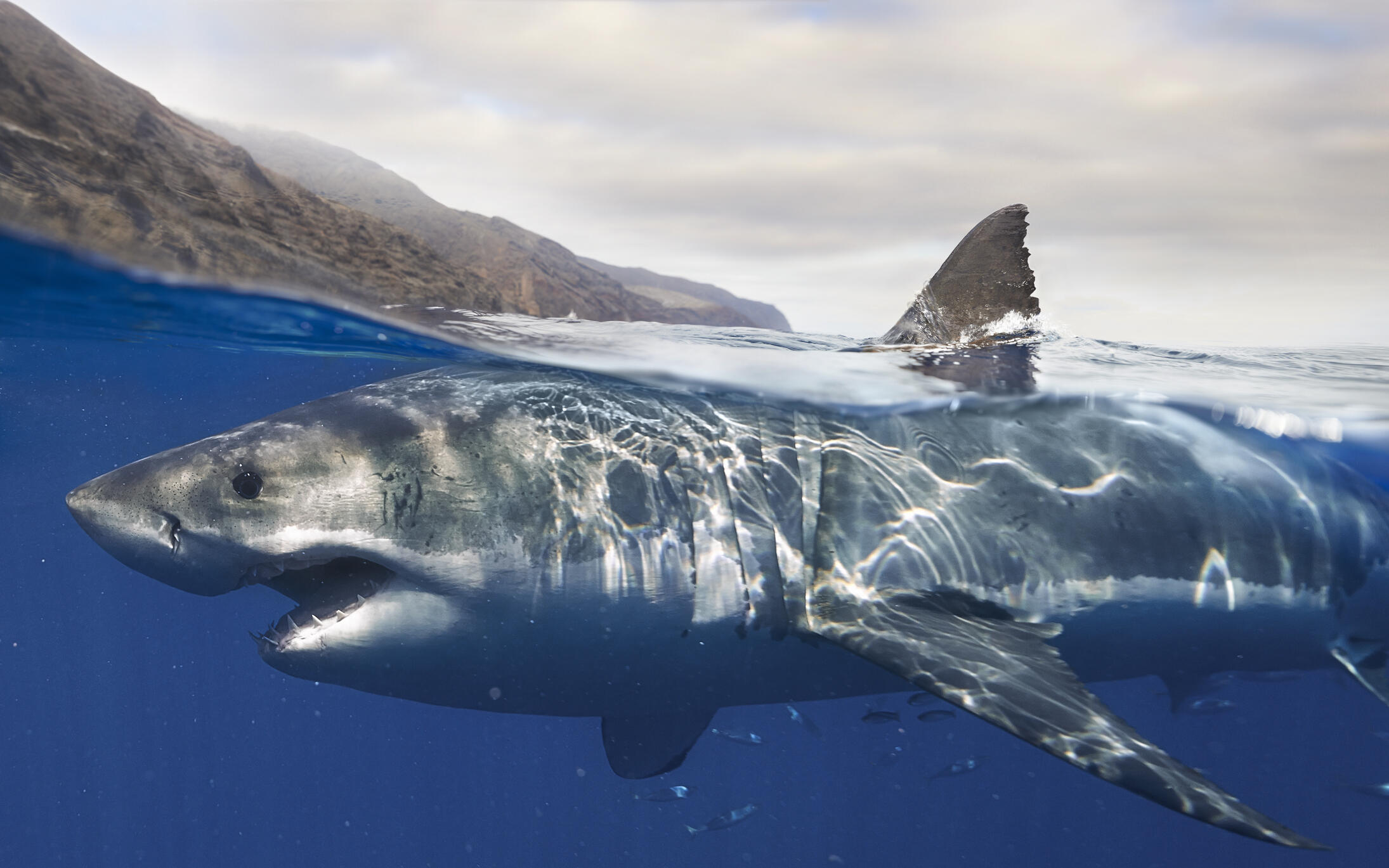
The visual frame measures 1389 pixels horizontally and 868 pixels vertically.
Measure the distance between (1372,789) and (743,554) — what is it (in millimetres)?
7770

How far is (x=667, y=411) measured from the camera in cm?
372

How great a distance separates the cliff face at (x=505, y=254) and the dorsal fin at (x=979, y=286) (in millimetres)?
2653

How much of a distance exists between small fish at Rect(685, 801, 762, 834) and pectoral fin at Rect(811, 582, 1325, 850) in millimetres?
5377

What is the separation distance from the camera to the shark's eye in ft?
8.68

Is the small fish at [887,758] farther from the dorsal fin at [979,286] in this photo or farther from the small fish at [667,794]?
the dorsal fin at [979,286]

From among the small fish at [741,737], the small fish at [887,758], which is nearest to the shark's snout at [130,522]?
the small fish at [741,737]

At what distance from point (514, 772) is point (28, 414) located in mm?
59976

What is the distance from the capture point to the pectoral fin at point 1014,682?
215 centimetres

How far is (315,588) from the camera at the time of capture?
2.95m

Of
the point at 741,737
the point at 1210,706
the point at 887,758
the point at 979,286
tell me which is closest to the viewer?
the point at 979,286

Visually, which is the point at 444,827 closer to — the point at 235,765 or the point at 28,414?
the point at 235,765

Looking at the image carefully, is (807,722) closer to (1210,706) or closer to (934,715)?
(934,715)

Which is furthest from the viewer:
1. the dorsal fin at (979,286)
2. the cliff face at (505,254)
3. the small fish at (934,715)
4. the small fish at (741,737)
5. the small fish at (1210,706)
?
the small fish at (741,737)

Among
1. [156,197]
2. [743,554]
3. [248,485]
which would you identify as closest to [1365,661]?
[743,554]
